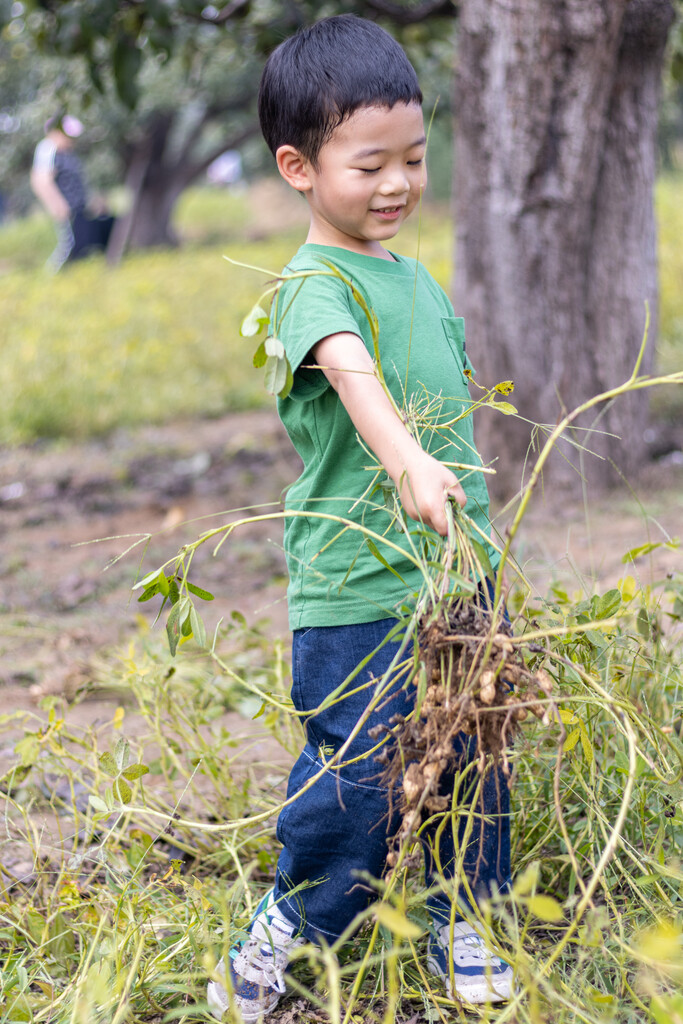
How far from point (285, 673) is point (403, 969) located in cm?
72

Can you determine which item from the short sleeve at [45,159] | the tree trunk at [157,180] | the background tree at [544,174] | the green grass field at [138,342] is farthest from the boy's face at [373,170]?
the tree trunk at [157,180]

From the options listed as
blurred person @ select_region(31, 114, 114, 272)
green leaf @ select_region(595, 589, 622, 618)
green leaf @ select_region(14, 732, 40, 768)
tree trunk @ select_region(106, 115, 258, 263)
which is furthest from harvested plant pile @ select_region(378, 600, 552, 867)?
tree trunk @ select_region(106, 115, 258, 263)

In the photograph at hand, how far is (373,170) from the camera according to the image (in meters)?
1.38

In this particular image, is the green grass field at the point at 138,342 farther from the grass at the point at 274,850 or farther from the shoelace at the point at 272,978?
Answer: the shoelace at the point at 272,978

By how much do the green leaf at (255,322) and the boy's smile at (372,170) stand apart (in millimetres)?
295

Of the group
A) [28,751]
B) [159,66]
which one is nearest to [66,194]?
[159,66]

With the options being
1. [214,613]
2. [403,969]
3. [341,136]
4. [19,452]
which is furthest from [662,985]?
[19,452]

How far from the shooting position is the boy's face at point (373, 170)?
1370mm

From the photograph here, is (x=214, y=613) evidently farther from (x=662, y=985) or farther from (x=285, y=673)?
(x=662, y=985)

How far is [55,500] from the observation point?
4.56 metres

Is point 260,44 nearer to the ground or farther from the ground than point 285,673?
farther from the ground

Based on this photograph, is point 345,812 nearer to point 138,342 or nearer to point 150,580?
point 150,580

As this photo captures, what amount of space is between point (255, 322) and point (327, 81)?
0.43 meters

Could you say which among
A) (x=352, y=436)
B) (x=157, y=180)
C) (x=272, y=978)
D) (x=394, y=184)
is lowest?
(x=157, y=180)
